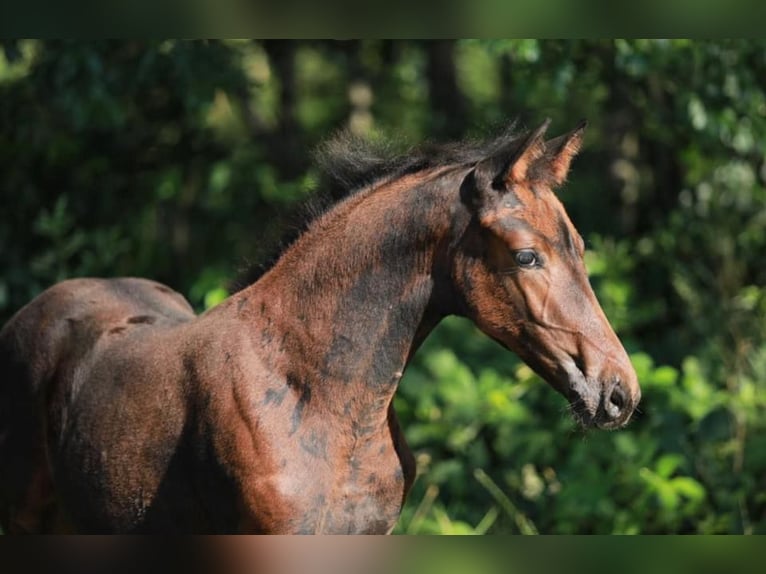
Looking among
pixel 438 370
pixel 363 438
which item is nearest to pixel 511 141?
pixel 363 438

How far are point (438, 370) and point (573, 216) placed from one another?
2334 mm

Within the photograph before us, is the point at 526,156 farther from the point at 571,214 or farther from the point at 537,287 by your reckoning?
the point at 571,214

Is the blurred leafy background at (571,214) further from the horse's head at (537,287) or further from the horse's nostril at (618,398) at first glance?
the horse's nostril at (618,398)

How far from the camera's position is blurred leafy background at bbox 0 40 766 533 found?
6.26m

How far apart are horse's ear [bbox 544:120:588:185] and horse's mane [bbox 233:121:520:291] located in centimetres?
13

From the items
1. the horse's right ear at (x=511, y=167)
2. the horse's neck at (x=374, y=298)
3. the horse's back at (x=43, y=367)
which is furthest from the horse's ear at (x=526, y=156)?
the horse's back at (x=43, y=367)

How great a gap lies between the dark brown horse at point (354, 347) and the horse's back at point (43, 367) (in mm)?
485

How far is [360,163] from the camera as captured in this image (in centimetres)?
345

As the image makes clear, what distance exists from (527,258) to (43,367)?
1.98 meters

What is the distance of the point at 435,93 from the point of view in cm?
1038

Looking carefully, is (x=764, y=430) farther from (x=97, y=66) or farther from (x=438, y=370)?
(x=97, y=66)

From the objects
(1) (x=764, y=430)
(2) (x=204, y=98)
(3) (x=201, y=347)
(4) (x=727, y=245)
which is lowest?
(1) (x=764, y=430)

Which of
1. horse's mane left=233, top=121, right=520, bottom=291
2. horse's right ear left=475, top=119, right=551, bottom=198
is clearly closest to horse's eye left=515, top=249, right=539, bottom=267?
horse's right ear left=475, top=119, right=551, bottom=198

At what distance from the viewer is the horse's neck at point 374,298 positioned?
10.4ft
